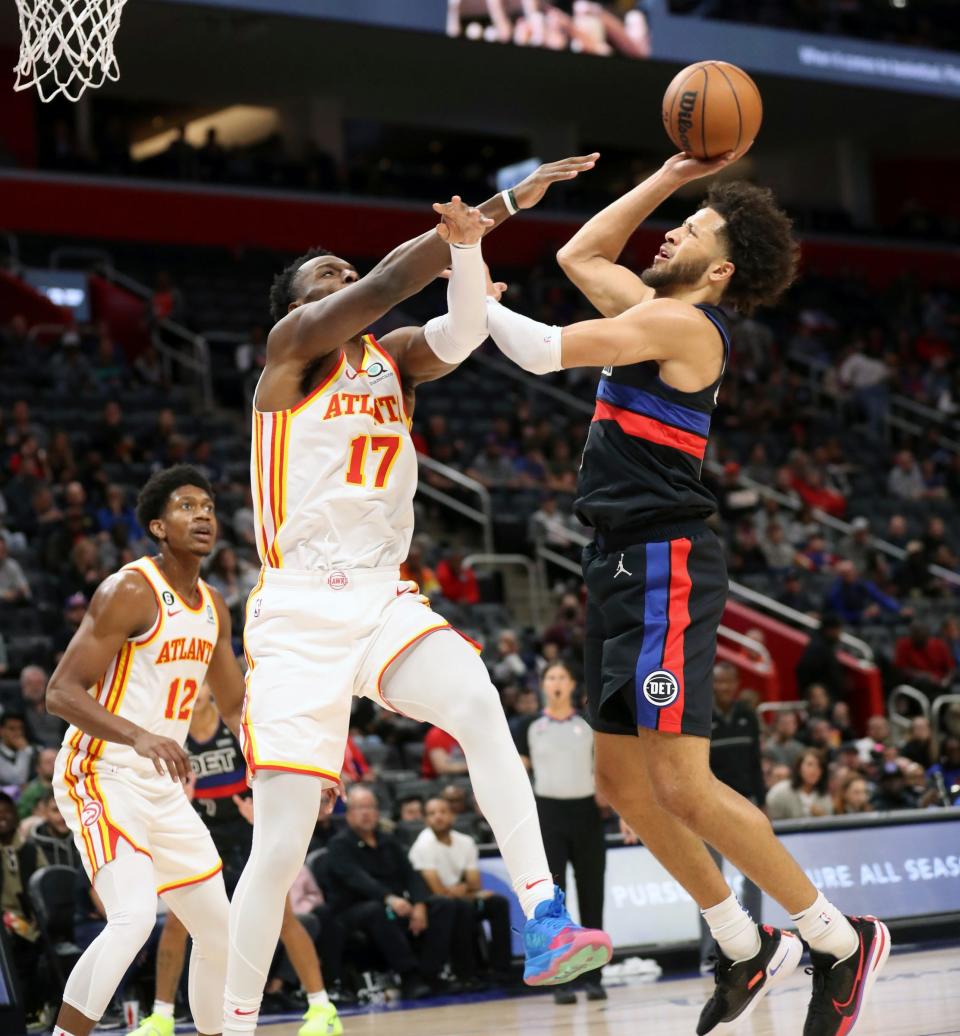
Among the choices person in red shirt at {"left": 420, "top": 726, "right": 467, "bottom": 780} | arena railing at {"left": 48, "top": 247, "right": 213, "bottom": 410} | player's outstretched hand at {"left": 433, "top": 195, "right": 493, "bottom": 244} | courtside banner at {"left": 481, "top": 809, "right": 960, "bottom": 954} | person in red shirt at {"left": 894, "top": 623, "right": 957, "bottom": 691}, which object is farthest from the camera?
arena railing at {"left": 48, "top": 247, "right": 213, "bottom": 410}

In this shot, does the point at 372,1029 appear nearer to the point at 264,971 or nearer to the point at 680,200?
the point at 264,971

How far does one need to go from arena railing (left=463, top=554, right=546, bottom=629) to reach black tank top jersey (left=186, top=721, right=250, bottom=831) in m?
6.31

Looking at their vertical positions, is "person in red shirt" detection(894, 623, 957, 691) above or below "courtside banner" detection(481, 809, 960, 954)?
above

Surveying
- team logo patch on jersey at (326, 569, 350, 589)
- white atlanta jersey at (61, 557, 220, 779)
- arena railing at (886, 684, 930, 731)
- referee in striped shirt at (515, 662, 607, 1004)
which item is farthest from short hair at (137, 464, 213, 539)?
arena railing at (886, 684, 930, 731)

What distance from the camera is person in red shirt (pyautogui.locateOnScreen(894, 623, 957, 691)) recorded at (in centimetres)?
1573

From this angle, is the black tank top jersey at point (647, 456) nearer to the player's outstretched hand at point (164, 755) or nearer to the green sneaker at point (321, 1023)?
the player's outstretched hand at point (164, 755)

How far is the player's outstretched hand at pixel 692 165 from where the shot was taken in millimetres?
5172

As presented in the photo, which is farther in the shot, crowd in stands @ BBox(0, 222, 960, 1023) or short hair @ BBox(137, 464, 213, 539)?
crowd in stands @ BBox(0, 222, 960, 1023)

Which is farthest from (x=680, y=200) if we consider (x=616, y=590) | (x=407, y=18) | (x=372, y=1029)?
(x=616, y=590)

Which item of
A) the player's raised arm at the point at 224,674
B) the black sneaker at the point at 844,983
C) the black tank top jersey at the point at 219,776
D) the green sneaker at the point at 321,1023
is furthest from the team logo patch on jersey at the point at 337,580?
the black tank top jersey at the point at 219,776

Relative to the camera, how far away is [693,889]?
5.02 metres

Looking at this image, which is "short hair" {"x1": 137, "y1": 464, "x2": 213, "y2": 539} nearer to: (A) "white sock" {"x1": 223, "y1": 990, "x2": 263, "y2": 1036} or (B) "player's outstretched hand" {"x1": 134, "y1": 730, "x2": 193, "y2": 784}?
(B) "player's outstretched hand" {"x1": 134, "y1": 730, "x2": 193, "y2": 784}

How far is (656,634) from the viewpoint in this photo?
484 centimetres

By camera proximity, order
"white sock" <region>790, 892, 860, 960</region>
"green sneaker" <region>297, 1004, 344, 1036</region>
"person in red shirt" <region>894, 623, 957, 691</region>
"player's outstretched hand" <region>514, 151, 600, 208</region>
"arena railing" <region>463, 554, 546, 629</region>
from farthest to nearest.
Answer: "person in red shirt" <region>894, 623, 957, 691</region> < "arena railing" <region>463, 554, 546, 629</region> < "green sneaker" <region>297, 1004, 344, 1036</region> < "white sock" <region>790, 892, 860, 960</region> < "player's outstretched hand" <region>514, 151, 600, 208</region>
